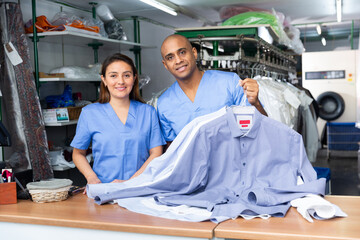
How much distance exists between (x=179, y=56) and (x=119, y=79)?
0.41 m

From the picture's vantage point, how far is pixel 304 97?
546 cm

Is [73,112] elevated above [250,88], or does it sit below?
below

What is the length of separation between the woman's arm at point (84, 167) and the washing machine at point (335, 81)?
6.98 metres

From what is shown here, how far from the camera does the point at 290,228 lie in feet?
5.43

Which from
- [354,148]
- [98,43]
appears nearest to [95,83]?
[98,43]

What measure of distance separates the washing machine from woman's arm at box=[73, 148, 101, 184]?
275 inches

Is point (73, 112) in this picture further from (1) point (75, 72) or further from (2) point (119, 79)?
(2) point (119, 79)

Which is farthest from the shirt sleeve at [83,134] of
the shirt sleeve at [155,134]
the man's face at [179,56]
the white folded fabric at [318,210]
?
the white folded fabric at [318,210]

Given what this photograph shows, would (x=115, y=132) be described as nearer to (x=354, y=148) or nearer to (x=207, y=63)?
(x=207, y=63)

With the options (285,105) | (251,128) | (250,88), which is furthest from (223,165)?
(285,105)

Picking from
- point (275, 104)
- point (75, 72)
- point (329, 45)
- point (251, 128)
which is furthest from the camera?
point (329, 45)

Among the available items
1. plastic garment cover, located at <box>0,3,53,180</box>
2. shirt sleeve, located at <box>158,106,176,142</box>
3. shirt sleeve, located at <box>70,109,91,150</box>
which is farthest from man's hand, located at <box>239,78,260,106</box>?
plastic garment cover, located at <box>0,3,53,180</box>

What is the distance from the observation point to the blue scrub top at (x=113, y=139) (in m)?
2.58

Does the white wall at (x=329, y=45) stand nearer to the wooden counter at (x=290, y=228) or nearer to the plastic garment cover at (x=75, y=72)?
the plastic garment cover at (x=75, y=72)
